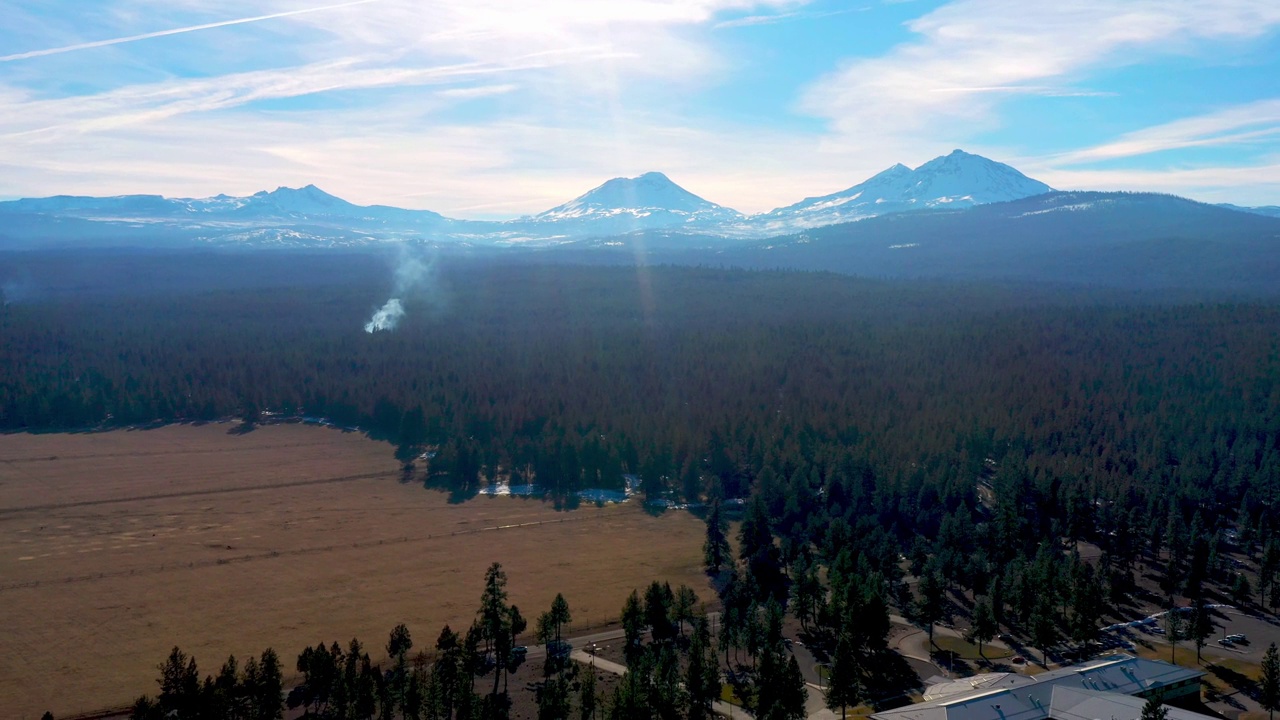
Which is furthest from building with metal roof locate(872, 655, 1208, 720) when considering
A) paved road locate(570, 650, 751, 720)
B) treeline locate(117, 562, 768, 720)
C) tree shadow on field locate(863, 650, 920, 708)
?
paved road locate(570, 650, 751, 720)

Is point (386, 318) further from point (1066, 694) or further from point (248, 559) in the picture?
point (1066, 694)

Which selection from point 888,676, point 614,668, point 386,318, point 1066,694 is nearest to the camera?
point 1066,694

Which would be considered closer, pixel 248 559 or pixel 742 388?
pixel 248 559

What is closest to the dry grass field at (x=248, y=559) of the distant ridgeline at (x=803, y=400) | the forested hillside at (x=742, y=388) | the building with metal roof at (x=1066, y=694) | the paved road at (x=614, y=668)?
the paved road at (x=614, y=668)

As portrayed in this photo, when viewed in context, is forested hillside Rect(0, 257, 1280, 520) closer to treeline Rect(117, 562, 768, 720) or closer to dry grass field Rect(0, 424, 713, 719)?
dry grass field Rect(0, 424, 713, 719)

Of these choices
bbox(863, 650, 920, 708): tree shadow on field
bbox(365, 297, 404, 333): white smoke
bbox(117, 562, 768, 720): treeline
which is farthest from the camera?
bbox(365, 297, 404, 333): white smoke

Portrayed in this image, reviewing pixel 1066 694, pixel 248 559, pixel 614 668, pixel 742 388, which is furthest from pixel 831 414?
Answer: pixel 1066 694
